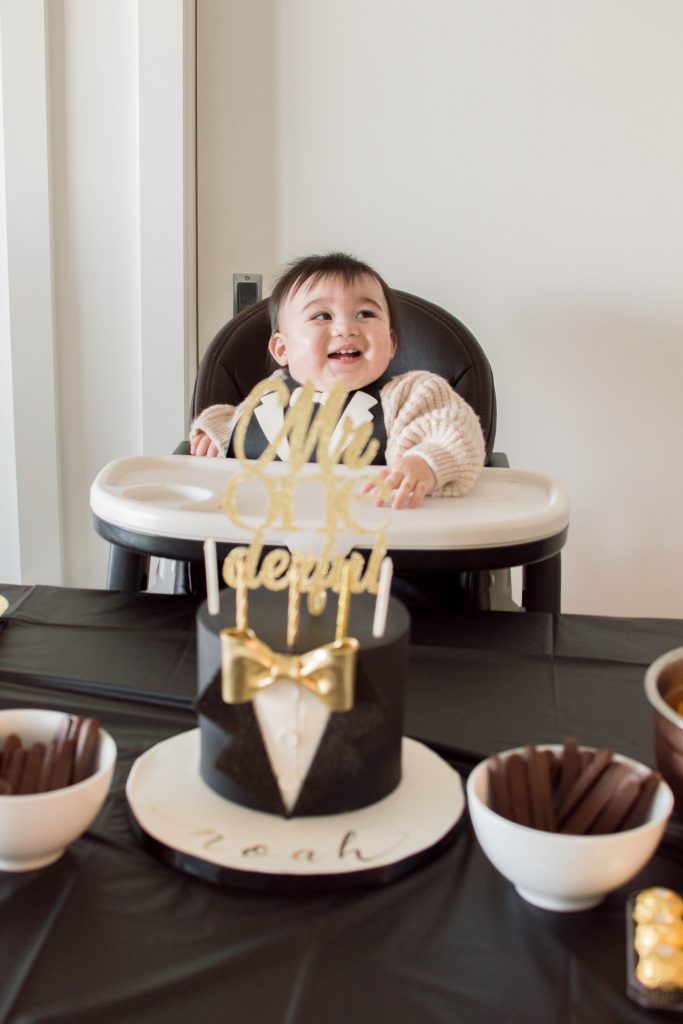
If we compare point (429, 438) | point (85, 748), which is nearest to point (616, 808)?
point (85, 748)

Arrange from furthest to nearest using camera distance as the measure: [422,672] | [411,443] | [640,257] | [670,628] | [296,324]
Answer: [640,257] < [296,324] < [411,443] < [670,628] < [422,672]

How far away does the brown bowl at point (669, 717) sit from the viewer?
0.67 metres

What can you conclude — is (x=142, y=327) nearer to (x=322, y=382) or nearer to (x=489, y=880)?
(x=322, y=382)

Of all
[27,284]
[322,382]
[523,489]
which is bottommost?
[523,489]

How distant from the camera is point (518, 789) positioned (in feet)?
2.08

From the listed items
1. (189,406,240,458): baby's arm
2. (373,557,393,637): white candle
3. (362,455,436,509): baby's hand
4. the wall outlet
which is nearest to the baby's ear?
(189,406,240,458): baby's arm

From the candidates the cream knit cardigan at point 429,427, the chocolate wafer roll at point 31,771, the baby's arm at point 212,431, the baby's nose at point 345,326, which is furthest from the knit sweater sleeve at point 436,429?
the chocolate wafer roll at point 31,771

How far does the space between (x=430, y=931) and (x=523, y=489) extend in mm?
830

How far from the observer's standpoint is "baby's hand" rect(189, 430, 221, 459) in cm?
162

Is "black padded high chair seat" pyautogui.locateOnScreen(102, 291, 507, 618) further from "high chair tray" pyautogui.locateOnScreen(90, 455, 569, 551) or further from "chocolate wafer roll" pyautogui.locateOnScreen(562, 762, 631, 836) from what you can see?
"chocolate wafer roll" pyautogui.locateOnScreen(562, 762, 631, 836)

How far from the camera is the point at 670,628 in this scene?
112 centimetres

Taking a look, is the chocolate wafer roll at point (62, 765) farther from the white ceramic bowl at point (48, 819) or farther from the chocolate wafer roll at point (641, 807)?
the chocolate wafer roll at point (641, 807)

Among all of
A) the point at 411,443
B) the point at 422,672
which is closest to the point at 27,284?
the point at 411,443

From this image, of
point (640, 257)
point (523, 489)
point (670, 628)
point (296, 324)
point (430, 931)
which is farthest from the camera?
point (640, 257)
